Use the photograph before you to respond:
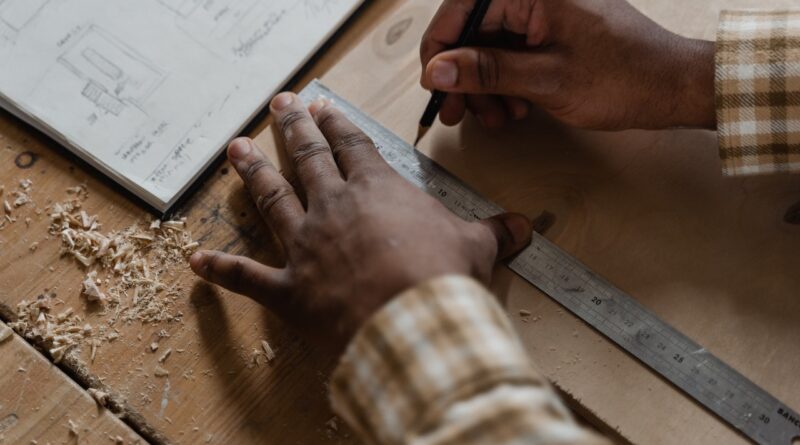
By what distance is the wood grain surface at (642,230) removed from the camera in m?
1.02

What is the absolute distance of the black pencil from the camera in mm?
1086

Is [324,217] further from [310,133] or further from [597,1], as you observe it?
[597,1]

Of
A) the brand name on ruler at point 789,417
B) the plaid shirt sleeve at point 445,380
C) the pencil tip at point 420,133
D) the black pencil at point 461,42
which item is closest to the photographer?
the plaid shirt sleeve at point 445,380

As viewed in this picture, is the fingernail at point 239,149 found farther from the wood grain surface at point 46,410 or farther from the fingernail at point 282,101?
the wood grain surface at point 46,410

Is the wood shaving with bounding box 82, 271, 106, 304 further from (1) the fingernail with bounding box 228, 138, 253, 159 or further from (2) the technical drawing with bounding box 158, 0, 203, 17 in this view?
(2) the technical drawing with bounding box 158, 0, 203, 17

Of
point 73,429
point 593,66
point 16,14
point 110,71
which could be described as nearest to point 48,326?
point 73,429

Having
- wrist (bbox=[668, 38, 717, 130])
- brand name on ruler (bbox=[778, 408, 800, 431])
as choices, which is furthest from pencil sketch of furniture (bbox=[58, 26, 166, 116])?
brand name on ruler (bbox=[778, 408, 800, 431])

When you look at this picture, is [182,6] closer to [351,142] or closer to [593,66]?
[351,142]

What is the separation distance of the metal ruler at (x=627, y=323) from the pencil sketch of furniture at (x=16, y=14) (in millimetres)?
636

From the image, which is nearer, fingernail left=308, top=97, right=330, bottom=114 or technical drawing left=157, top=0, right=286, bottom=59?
fingernail left=308, top=97, right=330, bottom=114

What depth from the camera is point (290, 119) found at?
44.7 inches

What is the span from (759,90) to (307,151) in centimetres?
65

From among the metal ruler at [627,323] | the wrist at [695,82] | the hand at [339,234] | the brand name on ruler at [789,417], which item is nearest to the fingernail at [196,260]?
the hand at [339,234]

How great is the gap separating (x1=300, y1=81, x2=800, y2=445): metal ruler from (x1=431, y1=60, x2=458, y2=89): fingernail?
5.6 inches
